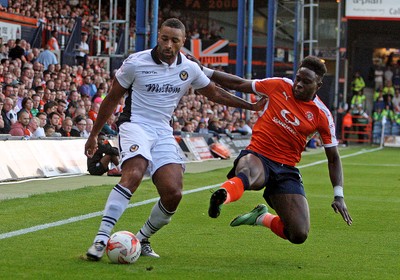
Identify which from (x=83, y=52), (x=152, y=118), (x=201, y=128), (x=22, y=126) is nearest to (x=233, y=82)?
(x=152, y=118)

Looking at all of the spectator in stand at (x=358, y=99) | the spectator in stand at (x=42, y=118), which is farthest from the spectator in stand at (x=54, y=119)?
the spectator in stand at (x=358, y=99)

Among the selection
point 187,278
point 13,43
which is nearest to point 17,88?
point 13,43

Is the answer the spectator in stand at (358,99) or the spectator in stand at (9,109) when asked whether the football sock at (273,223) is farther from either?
the spectator in stand at (358,99)

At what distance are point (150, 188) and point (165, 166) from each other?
29.7 feet

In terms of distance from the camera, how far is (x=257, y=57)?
5684 centimetres

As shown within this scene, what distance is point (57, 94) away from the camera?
2472cm

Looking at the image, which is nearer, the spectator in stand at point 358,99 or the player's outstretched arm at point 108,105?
the player's outstretched arm at point 108,105

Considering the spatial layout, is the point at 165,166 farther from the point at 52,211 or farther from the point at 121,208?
the point at 52,211

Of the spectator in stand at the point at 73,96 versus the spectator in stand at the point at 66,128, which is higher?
the spectator in stand at the point at 73,96

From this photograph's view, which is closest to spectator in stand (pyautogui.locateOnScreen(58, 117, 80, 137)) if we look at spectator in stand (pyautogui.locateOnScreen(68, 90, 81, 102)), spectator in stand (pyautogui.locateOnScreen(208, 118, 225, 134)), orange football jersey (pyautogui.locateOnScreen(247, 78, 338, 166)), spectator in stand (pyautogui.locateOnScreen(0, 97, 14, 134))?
spectator in stand (pyautogui.locateOnScreen(0, 97, 14, 134))

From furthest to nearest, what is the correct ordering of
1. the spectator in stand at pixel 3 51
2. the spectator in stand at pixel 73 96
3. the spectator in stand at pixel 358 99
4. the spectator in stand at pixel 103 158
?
1. the spectator in stand at pixel 358 99
2. the spectator in stand at pixel 3 51
3. the spectator in stand at pixel 73 96
4. the spectator in stand at pixel 103 158

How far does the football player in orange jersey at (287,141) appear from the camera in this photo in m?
9.45

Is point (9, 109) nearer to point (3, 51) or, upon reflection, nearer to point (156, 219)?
point (3, 51)

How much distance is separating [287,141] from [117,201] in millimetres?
1980
